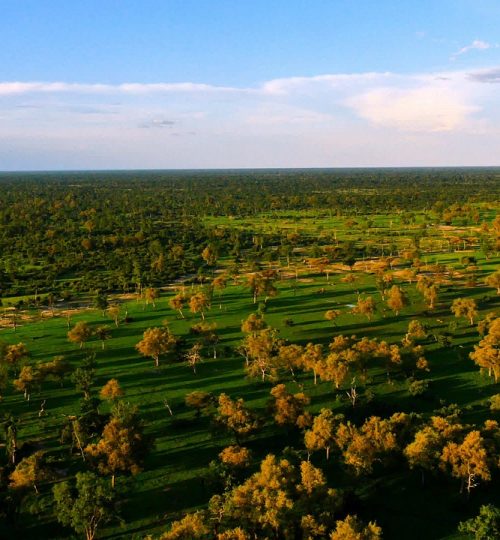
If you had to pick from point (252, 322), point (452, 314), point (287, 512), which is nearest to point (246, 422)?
point (287, 512)

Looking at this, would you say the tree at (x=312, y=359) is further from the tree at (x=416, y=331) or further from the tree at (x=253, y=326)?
the tree at (x=416, y=331)

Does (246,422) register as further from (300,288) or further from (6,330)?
(300,288)

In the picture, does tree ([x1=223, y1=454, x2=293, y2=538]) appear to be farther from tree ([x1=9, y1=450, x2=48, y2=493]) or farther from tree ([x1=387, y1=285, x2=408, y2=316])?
tree ([x1=387, y1=285, x2=408, y2=316])

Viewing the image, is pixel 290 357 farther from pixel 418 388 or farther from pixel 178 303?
pixel 178 303

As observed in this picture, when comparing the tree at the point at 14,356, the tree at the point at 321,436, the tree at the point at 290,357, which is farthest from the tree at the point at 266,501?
the tree at the point at 14,356

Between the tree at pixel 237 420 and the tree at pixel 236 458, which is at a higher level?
the tree at pixel 237 420

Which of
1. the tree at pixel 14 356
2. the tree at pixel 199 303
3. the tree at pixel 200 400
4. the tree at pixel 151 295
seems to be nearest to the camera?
the tree at pixel 200 400
